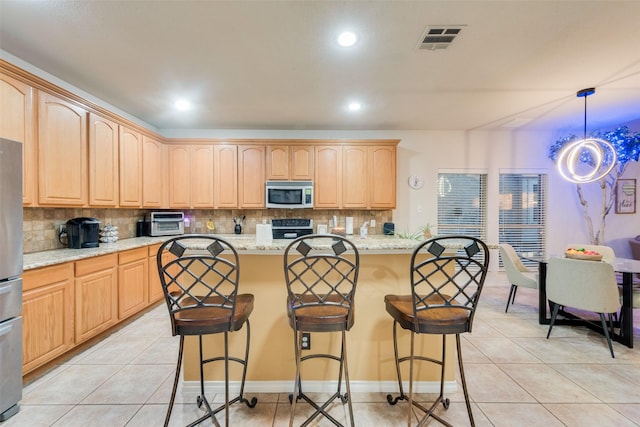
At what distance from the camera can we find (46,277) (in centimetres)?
217

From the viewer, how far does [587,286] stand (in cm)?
253

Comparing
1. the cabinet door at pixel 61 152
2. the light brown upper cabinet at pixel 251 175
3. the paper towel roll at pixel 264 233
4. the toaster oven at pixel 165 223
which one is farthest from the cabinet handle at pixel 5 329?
the light brown upper cabinet at pixel 251 175

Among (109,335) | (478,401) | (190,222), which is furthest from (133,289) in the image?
(478,401)

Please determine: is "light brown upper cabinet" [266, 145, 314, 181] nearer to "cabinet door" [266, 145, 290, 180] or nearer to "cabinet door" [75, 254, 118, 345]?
"cabinet door" [266, 145, 290, 180]

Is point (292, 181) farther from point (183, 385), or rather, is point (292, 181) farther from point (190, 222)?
point (183, 385)

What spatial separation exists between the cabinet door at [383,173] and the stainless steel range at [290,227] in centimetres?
116

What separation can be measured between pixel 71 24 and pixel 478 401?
13.0 ft

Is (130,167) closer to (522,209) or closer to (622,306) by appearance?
(622,306)

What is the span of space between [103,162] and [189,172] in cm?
122

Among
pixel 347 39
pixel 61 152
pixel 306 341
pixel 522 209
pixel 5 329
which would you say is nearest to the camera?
pixel 5 329

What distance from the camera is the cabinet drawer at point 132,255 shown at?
9.86 feet

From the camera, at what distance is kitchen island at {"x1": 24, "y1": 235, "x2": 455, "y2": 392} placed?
198cm

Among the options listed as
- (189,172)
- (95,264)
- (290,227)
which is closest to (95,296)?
(95,264)

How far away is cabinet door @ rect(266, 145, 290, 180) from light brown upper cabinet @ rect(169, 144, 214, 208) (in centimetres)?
88
